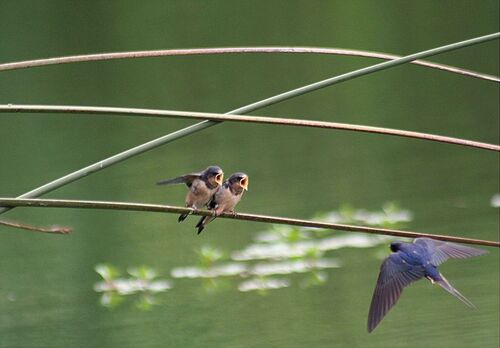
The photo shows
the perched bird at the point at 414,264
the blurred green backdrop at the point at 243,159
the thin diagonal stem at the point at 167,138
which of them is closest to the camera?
the thin diagonal stem at the point at 167,138

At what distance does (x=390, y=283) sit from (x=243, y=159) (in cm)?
255

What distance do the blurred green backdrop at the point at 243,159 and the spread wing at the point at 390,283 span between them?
455mm

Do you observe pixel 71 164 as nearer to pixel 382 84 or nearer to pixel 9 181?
pixel 9 181

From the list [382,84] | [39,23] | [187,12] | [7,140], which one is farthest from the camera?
[187,12]

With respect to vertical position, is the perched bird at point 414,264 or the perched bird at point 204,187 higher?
the perched bird at point 204,187

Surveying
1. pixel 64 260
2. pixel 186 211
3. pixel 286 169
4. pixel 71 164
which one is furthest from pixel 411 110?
pixel 186 211

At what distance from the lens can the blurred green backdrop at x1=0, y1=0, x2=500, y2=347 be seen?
366 cm

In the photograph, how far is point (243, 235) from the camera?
455cm

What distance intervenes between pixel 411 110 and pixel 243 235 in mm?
2116

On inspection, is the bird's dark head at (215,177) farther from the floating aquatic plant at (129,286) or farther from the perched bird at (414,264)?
the floating aquatic plant at (129,286)

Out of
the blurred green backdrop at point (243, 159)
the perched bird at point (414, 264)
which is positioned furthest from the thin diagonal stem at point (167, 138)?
the blurred green backdrop at point (243, 159)

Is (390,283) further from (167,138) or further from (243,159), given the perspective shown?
(243,159)

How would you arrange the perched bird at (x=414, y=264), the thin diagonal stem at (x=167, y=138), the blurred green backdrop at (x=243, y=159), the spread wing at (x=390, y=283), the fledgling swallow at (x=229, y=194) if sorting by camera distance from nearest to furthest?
the thin diagonal stem at (x=167, y=138)
the spread wing at (x=390, y=283)
the perched bird at (x=414, y=264)
the fledgling swallow at (x=229, y=194)
the blurred green backdrop at (x=243, y=159)

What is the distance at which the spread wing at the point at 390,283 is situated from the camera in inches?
108
